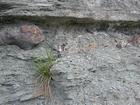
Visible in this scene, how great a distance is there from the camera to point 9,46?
1736 millimetres

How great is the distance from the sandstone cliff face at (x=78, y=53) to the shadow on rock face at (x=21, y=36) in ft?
0.06

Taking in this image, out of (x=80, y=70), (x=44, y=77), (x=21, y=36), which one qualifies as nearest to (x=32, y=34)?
(x=21, y=36)

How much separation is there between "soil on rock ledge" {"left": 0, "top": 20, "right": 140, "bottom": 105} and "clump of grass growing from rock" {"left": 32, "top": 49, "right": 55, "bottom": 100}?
1.4 inches

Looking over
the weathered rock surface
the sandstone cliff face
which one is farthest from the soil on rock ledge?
the weathered rock surface

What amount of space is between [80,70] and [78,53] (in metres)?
0.22

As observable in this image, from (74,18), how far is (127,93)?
80 cm

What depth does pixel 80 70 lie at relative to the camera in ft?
5.42

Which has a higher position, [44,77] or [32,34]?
[32,34]

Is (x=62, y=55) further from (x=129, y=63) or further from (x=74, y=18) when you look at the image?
(x=129, y=63)

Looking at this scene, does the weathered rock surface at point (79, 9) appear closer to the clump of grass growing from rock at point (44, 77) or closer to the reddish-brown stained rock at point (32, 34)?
the reddish-brown stained rock at point (32, 34)

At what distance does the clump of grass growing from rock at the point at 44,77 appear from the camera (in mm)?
1579

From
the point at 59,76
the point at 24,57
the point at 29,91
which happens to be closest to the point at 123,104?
the point at 59,76

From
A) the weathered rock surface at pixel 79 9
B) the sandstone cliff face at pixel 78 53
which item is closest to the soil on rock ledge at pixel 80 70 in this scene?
A: the sandstone cliff face at pixel 78 53

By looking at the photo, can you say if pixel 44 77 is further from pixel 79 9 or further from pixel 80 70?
pixel 79 9
